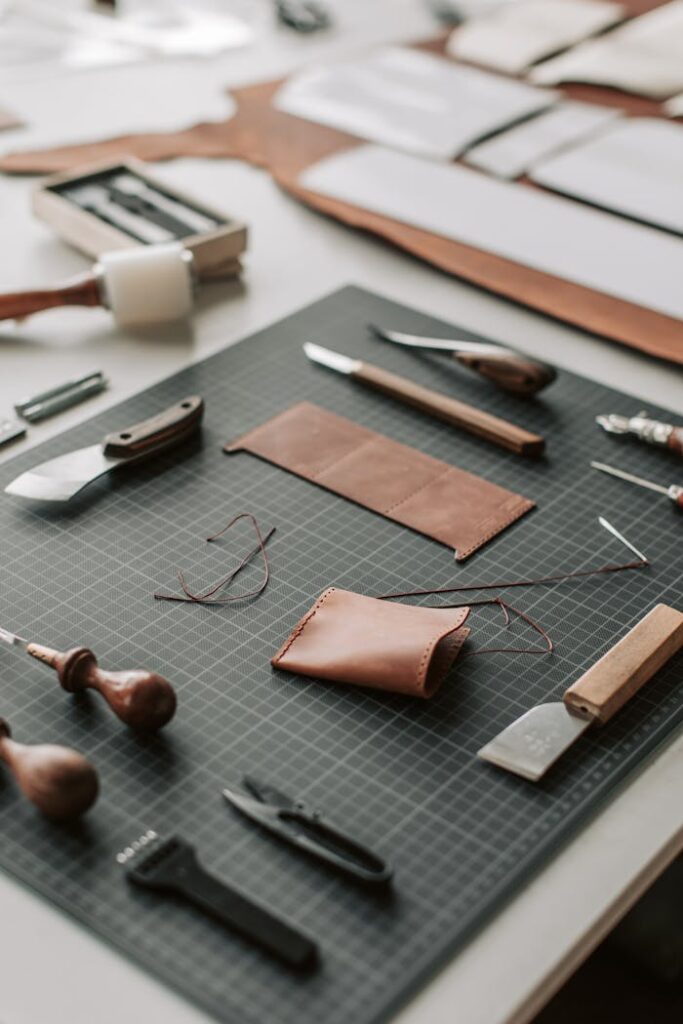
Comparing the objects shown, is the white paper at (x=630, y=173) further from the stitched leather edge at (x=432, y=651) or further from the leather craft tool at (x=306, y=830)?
the leather craft tool at (x=306, y=830)

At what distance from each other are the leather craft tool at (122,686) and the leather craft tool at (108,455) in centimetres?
24

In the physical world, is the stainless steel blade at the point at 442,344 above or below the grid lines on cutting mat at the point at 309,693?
above

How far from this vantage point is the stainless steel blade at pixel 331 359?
1318mm

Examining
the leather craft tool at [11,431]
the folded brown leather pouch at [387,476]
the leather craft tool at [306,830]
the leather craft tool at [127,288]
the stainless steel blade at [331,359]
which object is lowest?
the leather craft tool at [306,830]

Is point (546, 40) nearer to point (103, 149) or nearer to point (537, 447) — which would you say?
point (103, 149)

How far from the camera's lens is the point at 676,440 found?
1.20 meters

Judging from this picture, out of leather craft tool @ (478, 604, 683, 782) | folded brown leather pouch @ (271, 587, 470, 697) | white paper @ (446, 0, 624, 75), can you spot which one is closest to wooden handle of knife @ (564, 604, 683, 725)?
leather craft tool @ (478, 604, 683, 782)

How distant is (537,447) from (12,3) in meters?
1.62

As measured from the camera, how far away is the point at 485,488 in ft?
3.80

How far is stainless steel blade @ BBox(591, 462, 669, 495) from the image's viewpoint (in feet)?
3.83

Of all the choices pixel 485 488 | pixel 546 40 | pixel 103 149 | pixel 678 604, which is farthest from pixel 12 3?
pixel 678 604

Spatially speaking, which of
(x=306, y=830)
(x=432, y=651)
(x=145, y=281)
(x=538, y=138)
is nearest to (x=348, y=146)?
(x=538, y=138)

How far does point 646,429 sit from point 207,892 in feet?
2.22

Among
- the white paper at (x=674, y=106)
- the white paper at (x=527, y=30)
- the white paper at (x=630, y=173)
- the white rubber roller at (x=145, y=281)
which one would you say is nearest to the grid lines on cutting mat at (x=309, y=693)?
the white rubber roller at (x=145, y=281)
